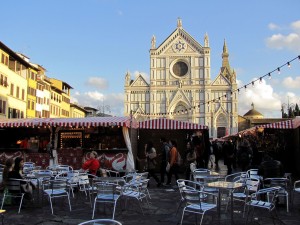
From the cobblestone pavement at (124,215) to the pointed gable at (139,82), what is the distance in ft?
170

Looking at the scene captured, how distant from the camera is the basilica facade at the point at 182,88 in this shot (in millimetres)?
57625

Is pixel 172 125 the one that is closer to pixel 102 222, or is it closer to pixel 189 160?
pixel 189 160

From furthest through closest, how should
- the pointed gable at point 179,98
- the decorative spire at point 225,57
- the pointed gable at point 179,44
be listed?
the decorative spire at point 225,57 → the pointed gable at point 179,44 → the pointed gable at point 179,98

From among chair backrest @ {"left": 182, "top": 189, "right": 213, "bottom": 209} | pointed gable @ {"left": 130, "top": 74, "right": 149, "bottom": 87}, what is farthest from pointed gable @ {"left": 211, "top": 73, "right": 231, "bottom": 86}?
chair backrest @ {"left": 182, "top": 189, "right": 213, "bottom": 209}

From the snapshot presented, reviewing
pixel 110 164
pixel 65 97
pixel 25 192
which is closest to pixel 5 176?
pixel 25 192

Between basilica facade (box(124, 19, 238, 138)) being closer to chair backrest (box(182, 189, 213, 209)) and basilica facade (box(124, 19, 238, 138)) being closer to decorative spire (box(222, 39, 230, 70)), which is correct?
decorative spire (box(222, 39, 230, 70))

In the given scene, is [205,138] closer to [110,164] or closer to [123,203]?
[110,164]

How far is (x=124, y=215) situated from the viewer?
7.10m

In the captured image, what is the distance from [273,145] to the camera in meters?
17.2

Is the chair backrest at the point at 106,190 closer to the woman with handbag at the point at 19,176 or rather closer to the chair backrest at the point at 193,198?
the chair backrest at the point at 193,198

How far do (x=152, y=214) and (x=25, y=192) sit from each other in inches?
108

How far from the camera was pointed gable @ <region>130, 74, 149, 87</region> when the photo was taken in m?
60.0

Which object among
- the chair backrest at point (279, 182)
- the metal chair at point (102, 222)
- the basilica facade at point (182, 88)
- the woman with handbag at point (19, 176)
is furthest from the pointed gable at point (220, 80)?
the metal chair at point (102, 222)

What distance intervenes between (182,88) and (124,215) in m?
52.4
